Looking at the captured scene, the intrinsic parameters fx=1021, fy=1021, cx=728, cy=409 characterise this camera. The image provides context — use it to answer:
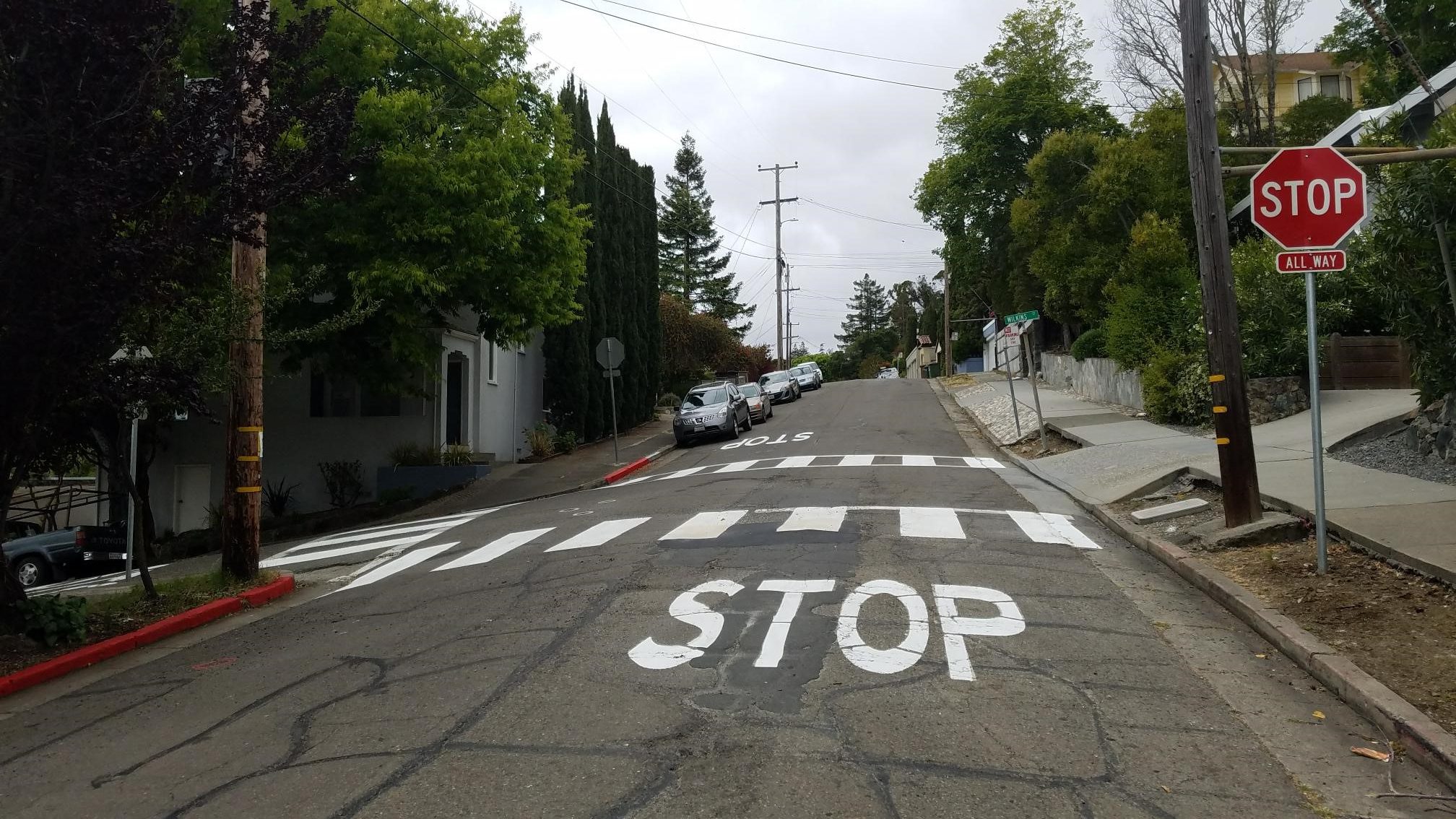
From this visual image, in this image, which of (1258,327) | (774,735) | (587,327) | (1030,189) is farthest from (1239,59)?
(774,735)

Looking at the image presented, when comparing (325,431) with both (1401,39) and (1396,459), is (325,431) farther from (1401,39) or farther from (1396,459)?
(1401,39)

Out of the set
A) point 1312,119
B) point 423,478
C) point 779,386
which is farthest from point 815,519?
point 779,386

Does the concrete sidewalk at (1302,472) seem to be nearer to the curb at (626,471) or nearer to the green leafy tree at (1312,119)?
the curb at (626,471)

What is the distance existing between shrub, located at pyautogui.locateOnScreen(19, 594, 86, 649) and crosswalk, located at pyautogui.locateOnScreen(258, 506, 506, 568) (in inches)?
177

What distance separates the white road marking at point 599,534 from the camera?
454 inches

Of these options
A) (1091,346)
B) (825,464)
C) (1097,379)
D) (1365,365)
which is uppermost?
(1091,346)

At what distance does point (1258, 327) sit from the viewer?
19375 mm

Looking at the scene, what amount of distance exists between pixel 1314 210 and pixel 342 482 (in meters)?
19.7

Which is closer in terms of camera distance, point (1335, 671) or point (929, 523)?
point (1335, 671)

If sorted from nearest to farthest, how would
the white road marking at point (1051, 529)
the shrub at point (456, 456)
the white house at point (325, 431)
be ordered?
the white road marking at point (1051, 529) → the shrub at point (456, 456) → the white house at point (325, 431)

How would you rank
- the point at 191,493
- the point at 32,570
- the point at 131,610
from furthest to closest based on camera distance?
the point at 191,493 → the point at 32,570 → the point at 131,610

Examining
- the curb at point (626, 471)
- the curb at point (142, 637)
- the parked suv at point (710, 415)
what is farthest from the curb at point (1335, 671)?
the parked suv at point (710, 415)

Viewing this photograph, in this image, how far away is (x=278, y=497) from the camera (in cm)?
2220

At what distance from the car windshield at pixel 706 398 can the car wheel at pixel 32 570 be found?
15926 mm
